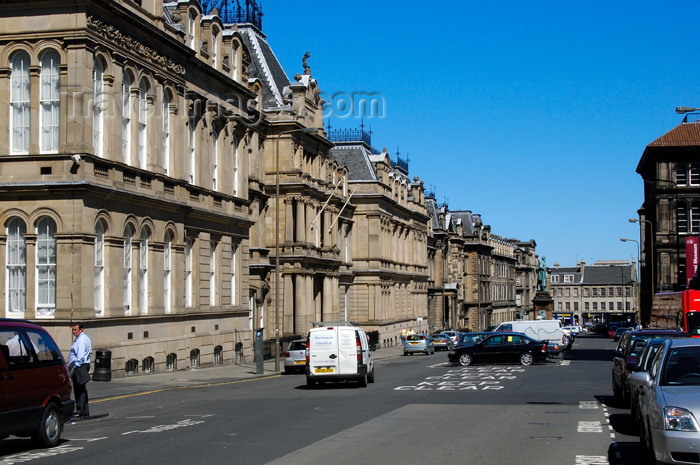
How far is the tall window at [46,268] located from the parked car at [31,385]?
13694 millimetres

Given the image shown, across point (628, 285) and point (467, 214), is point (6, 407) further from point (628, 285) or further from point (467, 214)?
point (628, 285)

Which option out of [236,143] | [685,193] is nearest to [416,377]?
[236,143]

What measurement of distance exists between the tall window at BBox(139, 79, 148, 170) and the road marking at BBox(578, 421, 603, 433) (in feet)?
67.9

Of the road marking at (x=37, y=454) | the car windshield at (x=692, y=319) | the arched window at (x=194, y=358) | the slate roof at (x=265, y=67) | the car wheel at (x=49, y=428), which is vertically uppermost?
the slate roof at (x=265, y=67)

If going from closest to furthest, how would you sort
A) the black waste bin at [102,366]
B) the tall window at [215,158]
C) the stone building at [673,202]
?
the black waste bin at [102,366], the tall window at [215,158], the stone building at [673,202]

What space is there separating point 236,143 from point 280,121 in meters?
12.1

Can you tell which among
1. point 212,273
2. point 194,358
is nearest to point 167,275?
point 194,358

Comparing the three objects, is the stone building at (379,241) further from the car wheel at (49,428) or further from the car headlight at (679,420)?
the car headlight at (679,420)

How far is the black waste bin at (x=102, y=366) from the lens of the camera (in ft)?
93.6

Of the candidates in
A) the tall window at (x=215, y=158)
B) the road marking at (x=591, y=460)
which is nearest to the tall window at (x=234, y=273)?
the tall window at (x=215, y=158)

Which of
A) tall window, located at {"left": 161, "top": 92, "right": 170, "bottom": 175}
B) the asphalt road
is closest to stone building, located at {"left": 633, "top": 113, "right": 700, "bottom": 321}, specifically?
tall window, located at {"left": 161, "top": 92, "right": 170, "bottom": 175}

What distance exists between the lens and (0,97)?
29438 mm

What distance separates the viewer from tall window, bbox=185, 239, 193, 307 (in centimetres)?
3791

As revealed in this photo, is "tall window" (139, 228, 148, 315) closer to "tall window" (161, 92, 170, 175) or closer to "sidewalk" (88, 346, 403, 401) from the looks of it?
"sidewalk" (88, 346, 403, 401)
